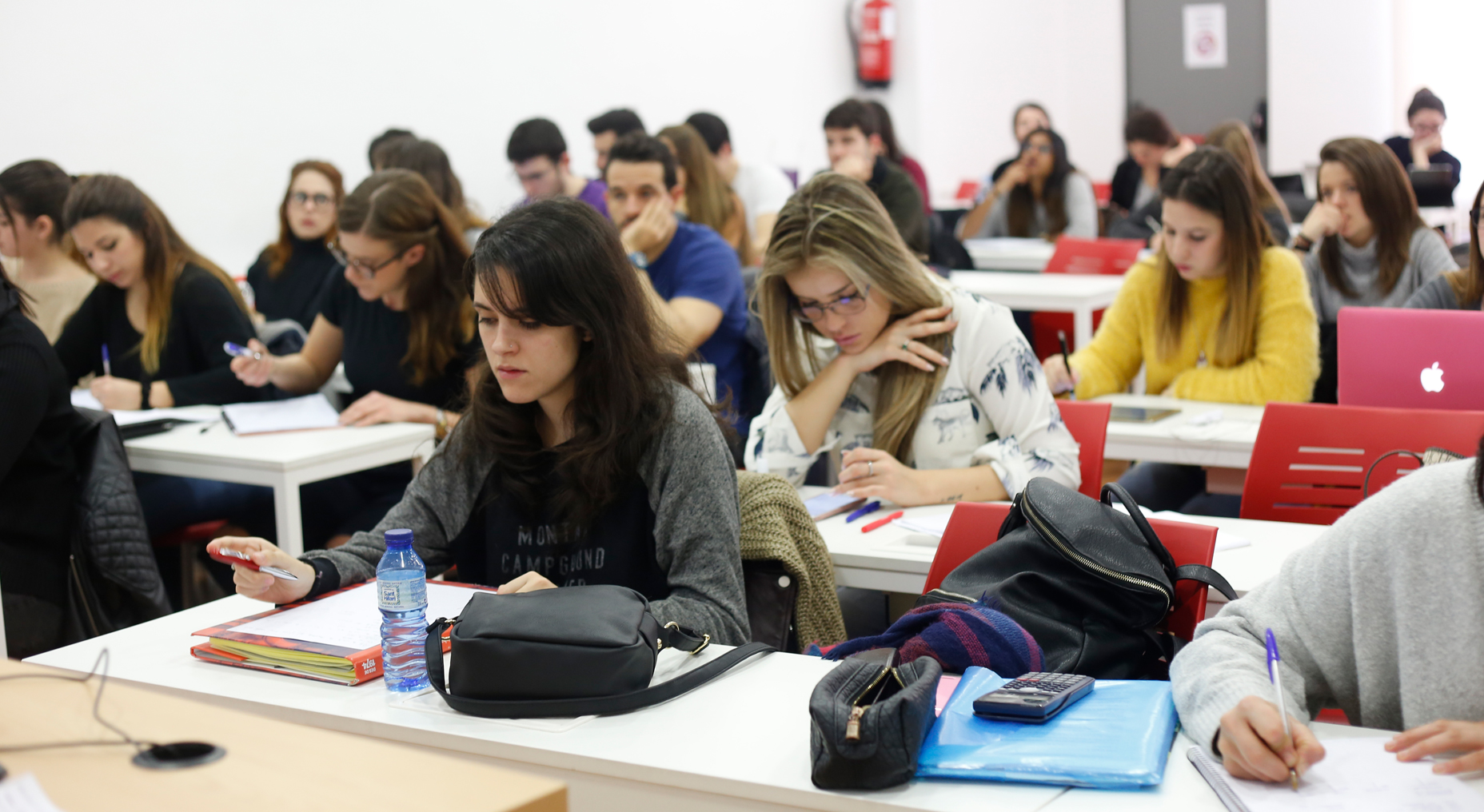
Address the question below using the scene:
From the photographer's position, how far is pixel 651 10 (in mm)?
7664

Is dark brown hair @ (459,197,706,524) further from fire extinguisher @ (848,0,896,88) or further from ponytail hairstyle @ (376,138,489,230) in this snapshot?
fire extinguisher @ (848,0,896,88)

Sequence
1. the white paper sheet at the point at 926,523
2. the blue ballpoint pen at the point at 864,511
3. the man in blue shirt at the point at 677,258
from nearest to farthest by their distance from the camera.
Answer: the white paper sheet at the point at 926,523
the blue ballpoint pen at the point at 864,511
the man in blue shirt at the point at 677,258

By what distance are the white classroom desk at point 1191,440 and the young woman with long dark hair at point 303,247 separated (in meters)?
3.17

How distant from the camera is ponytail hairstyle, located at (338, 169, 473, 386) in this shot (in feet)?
10.6

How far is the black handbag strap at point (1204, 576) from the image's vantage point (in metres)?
1.62

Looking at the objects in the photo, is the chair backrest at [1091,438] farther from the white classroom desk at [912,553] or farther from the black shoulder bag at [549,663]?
the black shoulder bag at [549,663]

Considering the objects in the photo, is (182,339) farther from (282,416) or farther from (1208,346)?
(1208,346)

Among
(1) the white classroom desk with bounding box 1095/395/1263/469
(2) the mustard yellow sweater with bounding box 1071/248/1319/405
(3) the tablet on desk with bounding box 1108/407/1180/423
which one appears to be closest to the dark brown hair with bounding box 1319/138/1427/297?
(2) the mustard yellow sweater with bounding box 1071/248/1319/405

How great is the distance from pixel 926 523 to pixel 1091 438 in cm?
46

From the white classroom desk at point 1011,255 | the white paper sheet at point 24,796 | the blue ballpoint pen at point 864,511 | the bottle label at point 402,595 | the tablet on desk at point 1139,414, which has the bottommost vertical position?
the blue ballpoint pen at point 864,511

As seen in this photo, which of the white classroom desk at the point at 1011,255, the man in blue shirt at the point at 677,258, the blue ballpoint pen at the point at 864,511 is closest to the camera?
the blue ballpoint pen at the point at 864,511

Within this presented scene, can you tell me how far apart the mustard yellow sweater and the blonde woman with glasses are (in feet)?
3.33

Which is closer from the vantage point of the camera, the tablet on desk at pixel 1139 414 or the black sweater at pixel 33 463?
the black sweater at pixel 33 463

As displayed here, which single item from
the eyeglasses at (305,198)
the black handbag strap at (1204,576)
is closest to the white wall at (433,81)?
the eyeglasses at (305,198)
